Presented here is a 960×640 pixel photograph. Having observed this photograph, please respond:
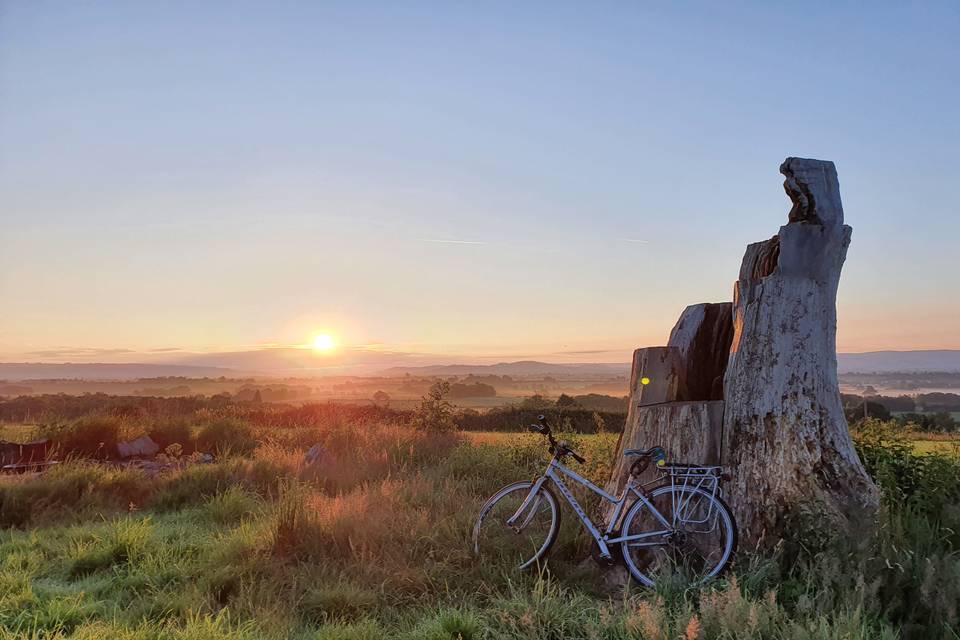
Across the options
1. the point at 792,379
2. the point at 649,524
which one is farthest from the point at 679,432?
the point at 792,379

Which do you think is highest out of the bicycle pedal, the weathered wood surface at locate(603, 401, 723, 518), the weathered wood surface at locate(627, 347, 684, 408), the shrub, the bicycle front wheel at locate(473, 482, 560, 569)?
the weathered wood surface at locate(627, 347, 684, 408)

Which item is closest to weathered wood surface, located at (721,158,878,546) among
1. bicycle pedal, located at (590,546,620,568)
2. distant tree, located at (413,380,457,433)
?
bicycle pedal, located at (590,546,620,568)

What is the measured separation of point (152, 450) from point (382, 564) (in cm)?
1245

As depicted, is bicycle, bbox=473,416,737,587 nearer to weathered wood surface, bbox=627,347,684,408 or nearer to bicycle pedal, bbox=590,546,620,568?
bicycle pedal, bbox=590,546,620,568

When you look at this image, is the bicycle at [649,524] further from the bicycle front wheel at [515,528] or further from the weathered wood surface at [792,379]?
the weathered wood surface at [792,379]

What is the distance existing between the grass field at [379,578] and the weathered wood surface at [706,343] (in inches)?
83.3

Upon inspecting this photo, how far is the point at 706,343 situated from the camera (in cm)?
859

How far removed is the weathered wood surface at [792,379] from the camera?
7055mm

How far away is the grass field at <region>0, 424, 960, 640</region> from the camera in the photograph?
5121 millimetres

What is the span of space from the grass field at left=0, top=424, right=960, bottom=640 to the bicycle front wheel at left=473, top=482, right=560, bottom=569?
8.8 inches

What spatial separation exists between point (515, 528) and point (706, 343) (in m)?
3.19

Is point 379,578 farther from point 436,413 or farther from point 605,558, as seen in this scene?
point 436,413

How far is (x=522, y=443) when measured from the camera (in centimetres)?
1443

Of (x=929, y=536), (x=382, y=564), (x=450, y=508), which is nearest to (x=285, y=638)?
(x=382, y=564)
